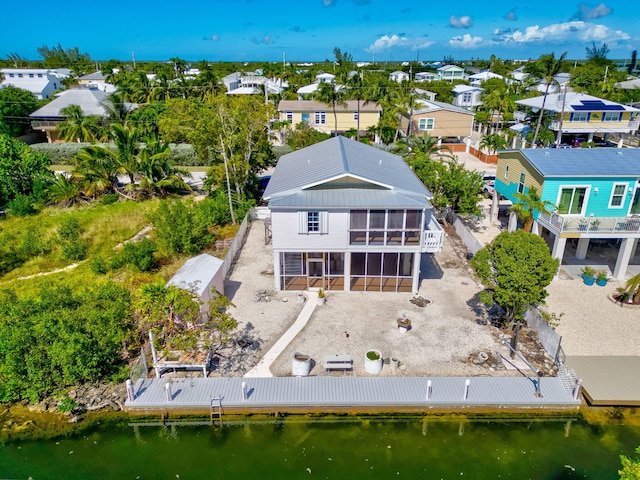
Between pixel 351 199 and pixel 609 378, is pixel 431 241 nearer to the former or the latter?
pixel 351 199

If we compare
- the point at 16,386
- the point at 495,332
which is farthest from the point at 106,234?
the point at 495,332

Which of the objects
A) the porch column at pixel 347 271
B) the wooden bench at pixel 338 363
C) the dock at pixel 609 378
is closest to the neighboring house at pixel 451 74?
the porch column at pixel 347 271

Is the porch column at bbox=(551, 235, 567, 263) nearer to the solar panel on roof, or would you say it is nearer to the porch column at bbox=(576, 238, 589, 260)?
the porch column at bbox=(576, 238, 589, 260)

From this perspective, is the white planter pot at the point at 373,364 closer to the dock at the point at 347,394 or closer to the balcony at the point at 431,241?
the dock at the point at 347,394

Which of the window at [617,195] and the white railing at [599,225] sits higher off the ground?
the window at [617,195]

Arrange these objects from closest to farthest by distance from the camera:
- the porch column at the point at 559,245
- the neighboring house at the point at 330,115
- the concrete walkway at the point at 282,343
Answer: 1. the concrete walkway at the point at 282,343
2. the porch column at the point at 559,245
3. the neighboring house at the point at 330,115

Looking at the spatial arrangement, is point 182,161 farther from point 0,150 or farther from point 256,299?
point 256,299

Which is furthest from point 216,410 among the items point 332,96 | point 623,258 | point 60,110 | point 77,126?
point 60,110

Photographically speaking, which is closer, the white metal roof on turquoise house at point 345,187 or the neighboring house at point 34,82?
the white metal roof on turquoise house at point 345,187
